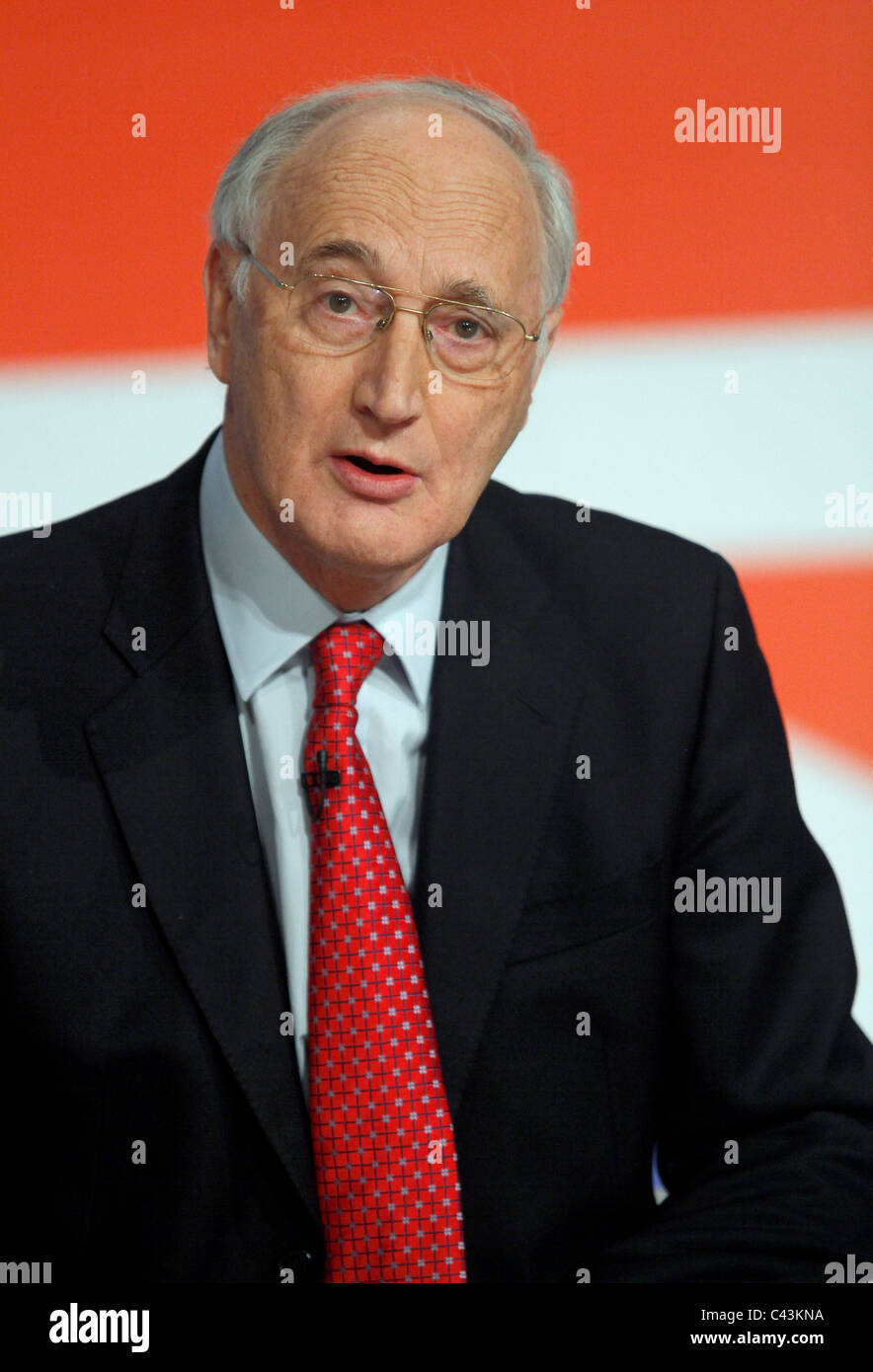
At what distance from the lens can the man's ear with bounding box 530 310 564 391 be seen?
6.46 ft

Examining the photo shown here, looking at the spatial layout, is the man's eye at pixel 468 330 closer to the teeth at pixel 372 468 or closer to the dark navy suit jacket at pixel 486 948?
the teeth at pixel 372 468

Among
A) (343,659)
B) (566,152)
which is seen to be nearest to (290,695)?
(343,659)

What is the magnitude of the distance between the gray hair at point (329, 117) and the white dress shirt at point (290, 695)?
28 centimetres

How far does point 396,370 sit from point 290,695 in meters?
0.40

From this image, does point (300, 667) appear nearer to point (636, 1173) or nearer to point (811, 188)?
point (636, 1173)

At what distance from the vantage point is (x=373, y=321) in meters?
1.78

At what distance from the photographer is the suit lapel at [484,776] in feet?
5.97

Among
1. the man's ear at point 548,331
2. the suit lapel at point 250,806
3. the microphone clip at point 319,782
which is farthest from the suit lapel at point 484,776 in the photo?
the man's ear at point 548,331

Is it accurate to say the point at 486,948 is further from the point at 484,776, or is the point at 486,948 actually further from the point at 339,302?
the point at 339,302

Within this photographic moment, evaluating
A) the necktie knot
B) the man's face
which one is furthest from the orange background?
the necktie knot

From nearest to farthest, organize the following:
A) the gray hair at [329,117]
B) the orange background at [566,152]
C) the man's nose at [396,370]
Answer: the man's nose at [396,370] < the gray hair at [329,117] < the orange background at [566,152]

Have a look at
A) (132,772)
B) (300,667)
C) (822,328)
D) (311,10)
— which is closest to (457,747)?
(300,667)
